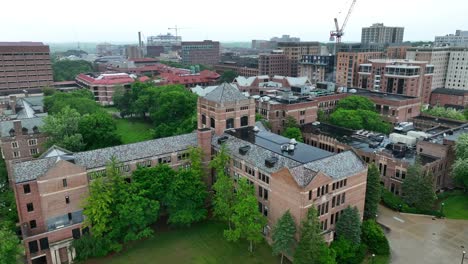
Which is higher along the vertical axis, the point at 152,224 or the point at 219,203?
the point at 219,203

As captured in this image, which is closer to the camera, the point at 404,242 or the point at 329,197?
the point at 329,197

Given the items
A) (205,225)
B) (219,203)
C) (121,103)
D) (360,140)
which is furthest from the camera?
(121,103)

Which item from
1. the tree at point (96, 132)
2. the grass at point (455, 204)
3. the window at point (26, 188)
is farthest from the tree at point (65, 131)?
the grass at point (455, 204)

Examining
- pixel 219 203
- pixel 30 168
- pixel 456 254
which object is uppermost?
pixel 30 168

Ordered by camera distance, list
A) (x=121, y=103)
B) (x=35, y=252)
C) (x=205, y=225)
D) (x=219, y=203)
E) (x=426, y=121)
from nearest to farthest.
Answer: (x=35, y=252), (x=219, y=203), (x=205, y=225), (x=426, y=121), (x=121, y=103)

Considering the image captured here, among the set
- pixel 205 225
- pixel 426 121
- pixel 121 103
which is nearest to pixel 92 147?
pixel 205 225

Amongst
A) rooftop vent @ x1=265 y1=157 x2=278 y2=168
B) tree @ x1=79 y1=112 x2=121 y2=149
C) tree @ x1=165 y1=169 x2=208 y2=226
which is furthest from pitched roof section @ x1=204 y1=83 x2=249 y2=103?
tree @ x1=79 y1=112 x2=121 y2=149

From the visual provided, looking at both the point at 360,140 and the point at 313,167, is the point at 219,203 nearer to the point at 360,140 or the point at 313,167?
the point at 313,167
